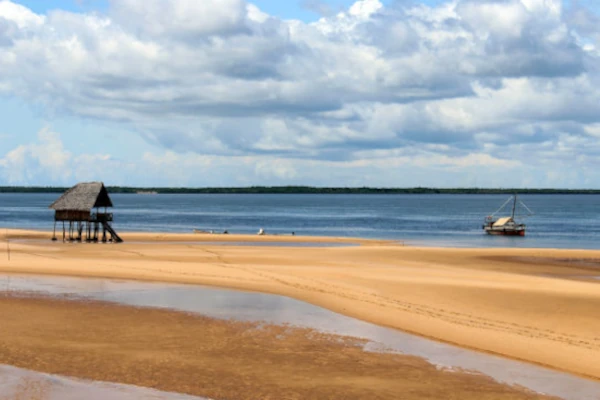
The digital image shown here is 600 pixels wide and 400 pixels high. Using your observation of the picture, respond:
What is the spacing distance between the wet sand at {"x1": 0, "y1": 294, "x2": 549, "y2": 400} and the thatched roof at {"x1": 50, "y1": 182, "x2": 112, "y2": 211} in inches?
1490

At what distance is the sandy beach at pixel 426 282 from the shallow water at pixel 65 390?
8589 mm

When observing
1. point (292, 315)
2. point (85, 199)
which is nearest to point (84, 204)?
point (85, 199)

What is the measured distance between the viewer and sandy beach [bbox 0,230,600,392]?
19125mm

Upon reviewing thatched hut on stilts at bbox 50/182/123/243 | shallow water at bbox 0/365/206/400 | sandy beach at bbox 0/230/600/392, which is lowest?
shallow water at bbox 0/365/206/400

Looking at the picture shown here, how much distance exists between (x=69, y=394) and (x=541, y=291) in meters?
19.4

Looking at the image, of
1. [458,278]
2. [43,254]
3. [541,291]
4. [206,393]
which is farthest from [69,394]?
[43,254]

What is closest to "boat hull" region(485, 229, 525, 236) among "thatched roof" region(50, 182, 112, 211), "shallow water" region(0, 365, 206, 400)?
"thatched roof" region(50, 182, 112, 211)

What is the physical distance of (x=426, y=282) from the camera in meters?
29.5

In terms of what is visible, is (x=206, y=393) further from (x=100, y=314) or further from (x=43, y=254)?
(x=43, y=254)

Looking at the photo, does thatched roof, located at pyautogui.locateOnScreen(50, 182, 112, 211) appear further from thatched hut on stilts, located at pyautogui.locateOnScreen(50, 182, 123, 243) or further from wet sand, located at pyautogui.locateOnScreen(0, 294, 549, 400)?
wet sand, located at pyautogui.locateOnScreen(0, 294, 549, 400)

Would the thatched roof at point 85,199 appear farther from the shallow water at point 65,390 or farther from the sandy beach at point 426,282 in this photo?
the shallow water at point 65,390

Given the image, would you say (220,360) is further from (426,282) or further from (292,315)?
(426,282)

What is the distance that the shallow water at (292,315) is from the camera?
49.4 ft

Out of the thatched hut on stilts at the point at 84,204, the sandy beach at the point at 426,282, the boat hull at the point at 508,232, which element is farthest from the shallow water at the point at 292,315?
the boat hull at the point at 508,232
